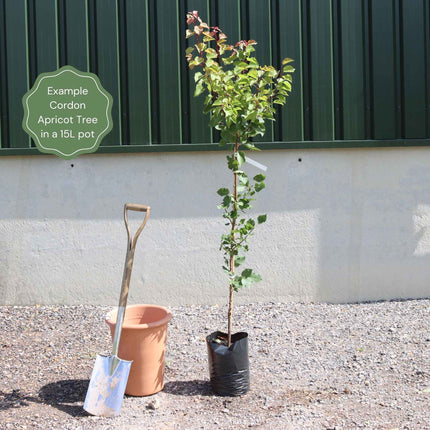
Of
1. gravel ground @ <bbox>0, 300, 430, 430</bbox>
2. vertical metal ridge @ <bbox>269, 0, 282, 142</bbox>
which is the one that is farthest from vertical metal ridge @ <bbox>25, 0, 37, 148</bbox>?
vertical metal ridge @ <bbox>269, 0, 282, 142</bbox>

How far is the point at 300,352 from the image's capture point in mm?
4777

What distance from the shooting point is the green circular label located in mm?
5816

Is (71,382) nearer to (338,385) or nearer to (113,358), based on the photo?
(113,358)

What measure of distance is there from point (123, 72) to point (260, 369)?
3247mm

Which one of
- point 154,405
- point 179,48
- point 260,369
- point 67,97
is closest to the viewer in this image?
point 154,405

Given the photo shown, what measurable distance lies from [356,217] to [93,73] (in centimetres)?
308

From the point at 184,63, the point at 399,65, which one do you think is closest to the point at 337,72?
the point at 399,65

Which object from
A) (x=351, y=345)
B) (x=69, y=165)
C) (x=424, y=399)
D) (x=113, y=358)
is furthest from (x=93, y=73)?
(x=424, y=399)

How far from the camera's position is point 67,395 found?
4023 mm

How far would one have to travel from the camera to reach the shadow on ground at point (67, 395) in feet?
12.5

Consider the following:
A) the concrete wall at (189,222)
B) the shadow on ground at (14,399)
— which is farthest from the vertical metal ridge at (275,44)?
the shadow on ground at (14,399)

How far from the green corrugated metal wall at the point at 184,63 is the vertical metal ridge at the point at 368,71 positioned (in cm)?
1

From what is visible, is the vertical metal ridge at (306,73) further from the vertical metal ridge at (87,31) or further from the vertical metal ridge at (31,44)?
the vertical metal ridge at (31,44)

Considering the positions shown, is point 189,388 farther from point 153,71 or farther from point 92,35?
point 92,35
